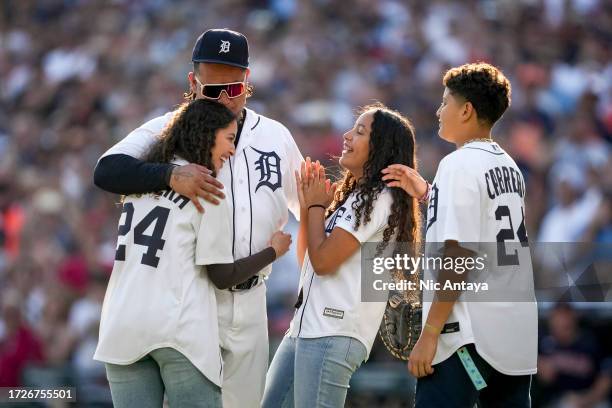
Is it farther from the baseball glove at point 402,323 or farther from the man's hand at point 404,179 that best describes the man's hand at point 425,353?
the man's hand at point 404,179

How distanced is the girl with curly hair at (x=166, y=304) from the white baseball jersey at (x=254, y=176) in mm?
387

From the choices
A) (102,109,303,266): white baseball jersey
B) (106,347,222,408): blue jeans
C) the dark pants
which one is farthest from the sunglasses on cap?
the dark pants

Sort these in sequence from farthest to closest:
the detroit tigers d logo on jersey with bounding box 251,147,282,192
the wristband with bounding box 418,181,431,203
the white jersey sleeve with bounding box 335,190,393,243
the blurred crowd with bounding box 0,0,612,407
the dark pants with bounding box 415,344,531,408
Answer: the blurred crowd with bounding box 0,0,612,407 → the detroit tigers d logo on jersey with bounding box 251,147,282,192 → the wristband with bounding box 418,181,431,203 → the white jersey sleeve with bounding box 335,190,393,243 → the dark pants with bounding box 415,344,531,408

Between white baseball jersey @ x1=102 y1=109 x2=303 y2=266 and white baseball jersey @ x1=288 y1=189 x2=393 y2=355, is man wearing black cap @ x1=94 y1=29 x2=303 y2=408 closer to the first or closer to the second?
white baseball jersey @ x1=102 y1=109 x2=303 y2=266

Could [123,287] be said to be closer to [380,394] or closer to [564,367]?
[380,394]

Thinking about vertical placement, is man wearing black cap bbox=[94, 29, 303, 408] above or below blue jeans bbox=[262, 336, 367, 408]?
above

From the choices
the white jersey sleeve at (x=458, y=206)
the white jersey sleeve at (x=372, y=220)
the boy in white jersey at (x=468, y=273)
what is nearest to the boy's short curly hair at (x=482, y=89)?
the boy in white jersey at (x=468, y=273)

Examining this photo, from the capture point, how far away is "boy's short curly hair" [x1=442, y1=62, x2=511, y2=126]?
4.36m

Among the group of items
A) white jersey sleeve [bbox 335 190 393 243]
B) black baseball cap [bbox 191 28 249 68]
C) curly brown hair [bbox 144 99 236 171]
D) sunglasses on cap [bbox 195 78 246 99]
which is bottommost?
white jersey sleeve [bbox 335 190 393 243]

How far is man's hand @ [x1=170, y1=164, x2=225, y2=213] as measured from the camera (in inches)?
167

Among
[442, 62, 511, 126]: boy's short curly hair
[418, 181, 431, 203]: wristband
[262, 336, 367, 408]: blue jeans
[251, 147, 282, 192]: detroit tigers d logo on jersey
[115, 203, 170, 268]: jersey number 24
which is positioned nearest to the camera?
[115, 203, 170, 268]: jersey number 24

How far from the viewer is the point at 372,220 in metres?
4.65

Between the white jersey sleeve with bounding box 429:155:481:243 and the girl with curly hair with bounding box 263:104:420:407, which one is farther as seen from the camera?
the girl with curly hair with bounding box 263:104:420:407

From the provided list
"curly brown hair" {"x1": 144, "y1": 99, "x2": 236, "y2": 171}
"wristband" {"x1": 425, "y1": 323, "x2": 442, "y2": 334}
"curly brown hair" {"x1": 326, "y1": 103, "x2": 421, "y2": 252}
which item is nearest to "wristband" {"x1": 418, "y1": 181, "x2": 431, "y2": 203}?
"curly brown hair" {"x1": 326, "y1": 103, "x2": 421, "y2": 252}
